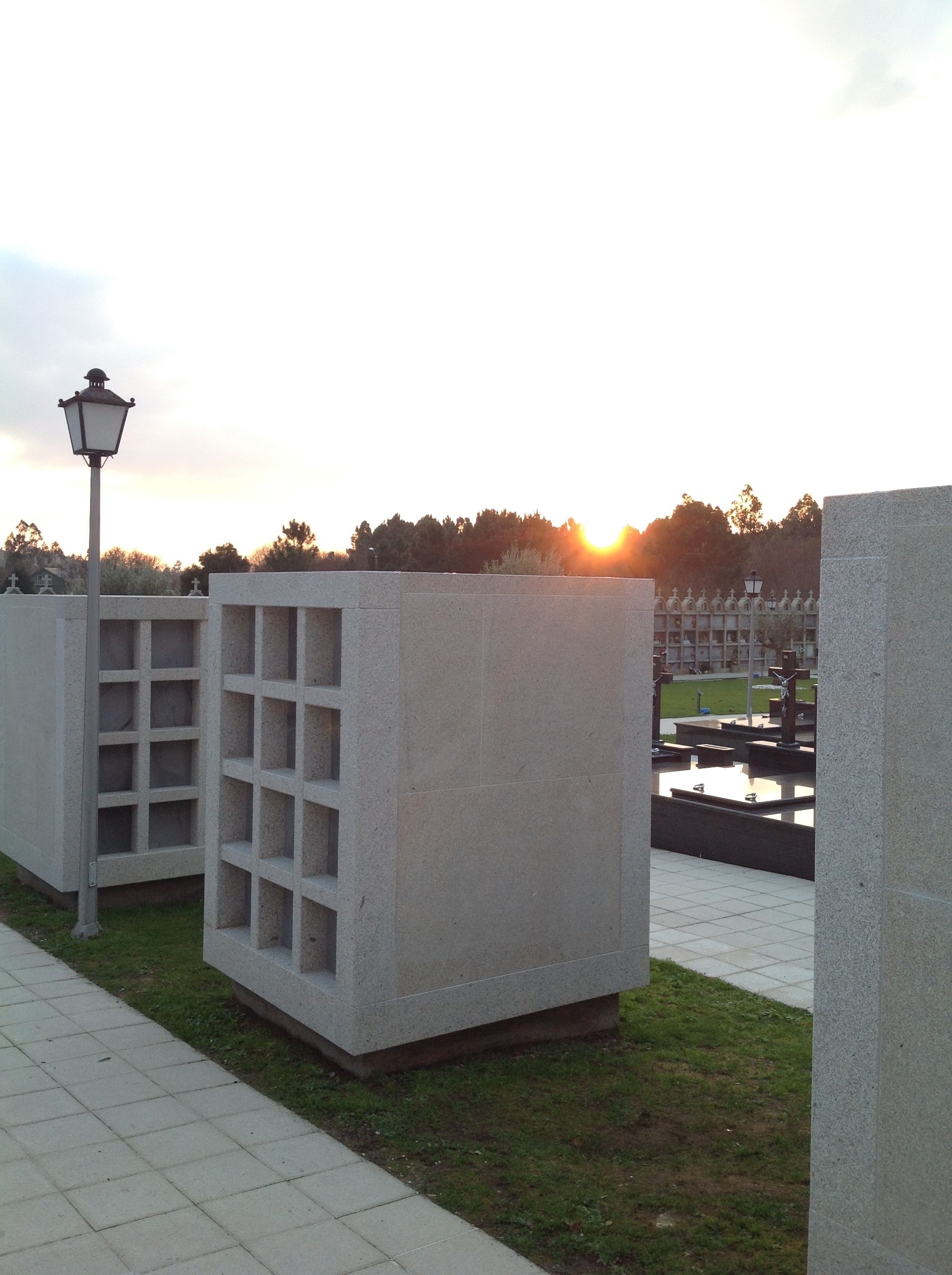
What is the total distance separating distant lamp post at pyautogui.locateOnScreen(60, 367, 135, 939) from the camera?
773 cm

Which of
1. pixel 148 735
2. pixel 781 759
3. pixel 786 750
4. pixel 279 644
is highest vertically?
pixel 279 644

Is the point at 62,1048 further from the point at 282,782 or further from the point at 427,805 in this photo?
the point at 427,805

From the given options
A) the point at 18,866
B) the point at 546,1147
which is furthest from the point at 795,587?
the point at 546,1147

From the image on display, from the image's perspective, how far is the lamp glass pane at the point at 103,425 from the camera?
304 inches

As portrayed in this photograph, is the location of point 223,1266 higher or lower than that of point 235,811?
lower

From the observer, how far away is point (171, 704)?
9.12 m

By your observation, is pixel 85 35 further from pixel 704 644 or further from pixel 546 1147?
pixel 704 644

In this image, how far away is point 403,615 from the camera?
528 centimetres

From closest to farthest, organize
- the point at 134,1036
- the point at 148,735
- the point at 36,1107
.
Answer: the point at 36,1107
the point at 134,1036
the point at 148,735

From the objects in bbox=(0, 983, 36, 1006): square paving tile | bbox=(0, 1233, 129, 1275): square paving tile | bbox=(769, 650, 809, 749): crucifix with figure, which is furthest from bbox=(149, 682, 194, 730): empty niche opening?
bbox=(769, 650, 809, 749): crucifix with figure

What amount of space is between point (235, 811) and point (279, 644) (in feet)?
3.52

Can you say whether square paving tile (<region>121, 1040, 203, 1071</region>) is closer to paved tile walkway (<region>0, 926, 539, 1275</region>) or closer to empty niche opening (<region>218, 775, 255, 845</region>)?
paved tile walkway (<region>0, 926, 539, 1275</region>)

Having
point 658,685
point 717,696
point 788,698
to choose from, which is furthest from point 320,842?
point 717,696

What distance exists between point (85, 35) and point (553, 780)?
598 cm
